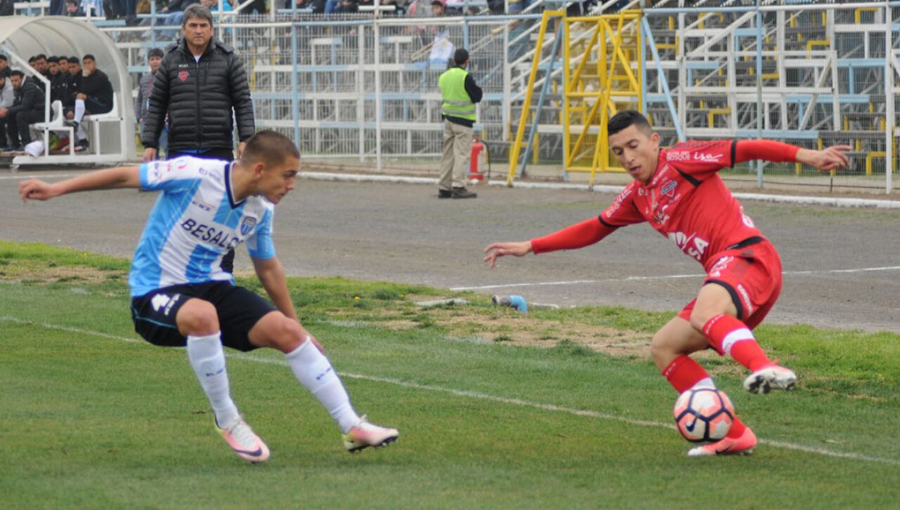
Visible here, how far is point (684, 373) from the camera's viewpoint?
6691 millimetres

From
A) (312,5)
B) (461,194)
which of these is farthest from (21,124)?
(461,194)

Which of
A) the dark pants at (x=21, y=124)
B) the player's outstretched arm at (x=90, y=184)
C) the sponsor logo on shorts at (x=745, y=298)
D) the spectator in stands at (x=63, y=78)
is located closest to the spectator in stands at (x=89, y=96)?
the spectator in stands at (x=63, y=78)

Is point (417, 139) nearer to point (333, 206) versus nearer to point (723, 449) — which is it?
point (333, 206)

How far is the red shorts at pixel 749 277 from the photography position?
6.48m

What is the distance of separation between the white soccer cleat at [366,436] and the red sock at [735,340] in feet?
4.59

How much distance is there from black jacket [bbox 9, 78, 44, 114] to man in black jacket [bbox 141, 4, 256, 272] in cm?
1758

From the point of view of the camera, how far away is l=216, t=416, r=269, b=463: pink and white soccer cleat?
6188mm

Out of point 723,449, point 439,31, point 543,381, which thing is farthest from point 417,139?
point 723,449

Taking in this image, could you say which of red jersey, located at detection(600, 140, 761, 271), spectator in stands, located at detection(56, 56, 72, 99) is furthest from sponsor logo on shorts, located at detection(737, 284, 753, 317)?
spectator in stands, located at detection(56, 56, 72, 99)

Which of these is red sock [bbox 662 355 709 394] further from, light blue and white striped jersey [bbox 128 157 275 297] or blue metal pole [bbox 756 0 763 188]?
blue metal pole [bbox 756 0 763 188]

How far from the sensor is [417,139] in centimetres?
2738

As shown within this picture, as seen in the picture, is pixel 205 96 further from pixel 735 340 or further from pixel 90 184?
pixel 735 340

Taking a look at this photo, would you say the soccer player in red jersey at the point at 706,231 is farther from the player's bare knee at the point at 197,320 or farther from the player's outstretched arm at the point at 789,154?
the player's bare knee at the point at 197,320

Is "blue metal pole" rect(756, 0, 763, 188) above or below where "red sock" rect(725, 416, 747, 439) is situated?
above
